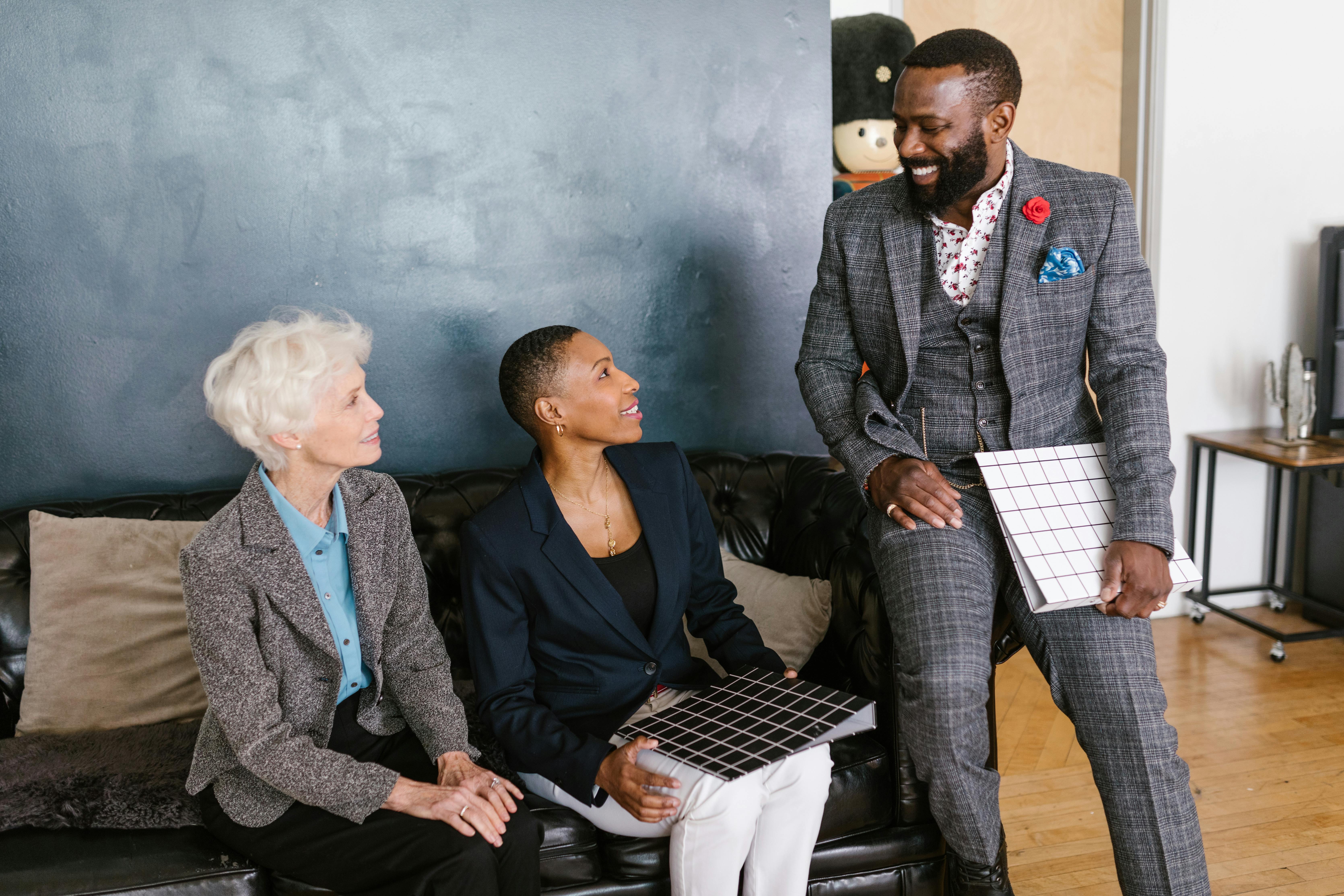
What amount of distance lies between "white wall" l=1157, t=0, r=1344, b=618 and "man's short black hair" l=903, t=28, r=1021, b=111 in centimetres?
220

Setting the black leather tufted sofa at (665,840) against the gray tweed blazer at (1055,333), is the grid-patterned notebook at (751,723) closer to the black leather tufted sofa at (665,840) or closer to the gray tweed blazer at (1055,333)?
the black leather tufted sofa at (665,840)

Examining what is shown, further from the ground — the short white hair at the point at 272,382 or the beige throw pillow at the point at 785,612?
the short white hair at the point at 272,382

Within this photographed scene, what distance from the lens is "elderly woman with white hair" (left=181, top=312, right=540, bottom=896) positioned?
1.73m

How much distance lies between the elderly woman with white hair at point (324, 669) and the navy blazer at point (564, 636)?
0.34ft

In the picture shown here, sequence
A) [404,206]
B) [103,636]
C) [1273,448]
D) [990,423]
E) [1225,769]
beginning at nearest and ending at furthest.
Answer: [990,423] < [103,636] < [404,206] < [1225,769] < [1273,448]

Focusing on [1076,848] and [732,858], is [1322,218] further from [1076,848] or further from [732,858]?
[732,858]

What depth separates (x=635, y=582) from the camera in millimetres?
2109

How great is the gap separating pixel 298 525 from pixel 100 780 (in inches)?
26.3

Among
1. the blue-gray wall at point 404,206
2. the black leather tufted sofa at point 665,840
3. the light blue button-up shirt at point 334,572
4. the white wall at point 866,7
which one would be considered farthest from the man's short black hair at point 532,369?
the white wall at point 866,7

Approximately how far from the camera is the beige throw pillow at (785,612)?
231cm

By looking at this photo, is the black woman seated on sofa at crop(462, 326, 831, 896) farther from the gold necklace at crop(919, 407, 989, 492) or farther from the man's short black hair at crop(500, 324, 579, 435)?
the gold necklace at crop(919, 407, 989, 492)

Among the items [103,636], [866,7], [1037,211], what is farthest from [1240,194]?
[103,636]

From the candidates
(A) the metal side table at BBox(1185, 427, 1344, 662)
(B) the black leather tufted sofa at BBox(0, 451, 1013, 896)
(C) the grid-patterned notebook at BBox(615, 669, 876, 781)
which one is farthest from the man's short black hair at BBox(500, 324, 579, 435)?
(A) the metal side table at BBox(1185, 427, 1344, 662)

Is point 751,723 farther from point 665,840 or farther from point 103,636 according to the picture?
point 103,636
